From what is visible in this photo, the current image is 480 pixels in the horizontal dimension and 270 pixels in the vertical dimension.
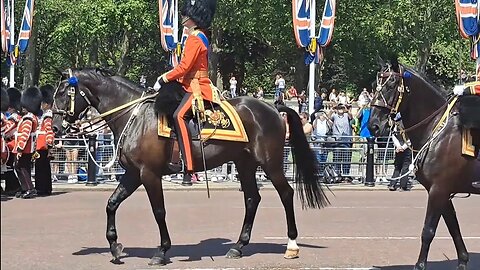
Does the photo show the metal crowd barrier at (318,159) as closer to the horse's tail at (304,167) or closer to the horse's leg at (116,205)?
the horse's tail at (304,167)

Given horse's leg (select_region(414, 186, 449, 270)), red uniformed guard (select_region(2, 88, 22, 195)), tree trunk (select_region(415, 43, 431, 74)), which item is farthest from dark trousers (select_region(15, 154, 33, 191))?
tree trunk (select_region(415, 43, 431, 74))

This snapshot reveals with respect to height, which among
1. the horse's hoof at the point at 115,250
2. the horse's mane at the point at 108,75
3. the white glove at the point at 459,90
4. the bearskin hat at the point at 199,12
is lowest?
the horse's hoof at the point at 115,250

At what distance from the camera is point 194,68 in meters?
9.29

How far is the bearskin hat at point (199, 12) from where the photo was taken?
933 centimetres

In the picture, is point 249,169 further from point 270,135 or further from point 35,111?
point 35,111

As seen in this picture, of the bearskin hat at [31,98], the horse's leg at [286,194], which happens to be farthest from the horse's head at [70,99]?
the bearskin hat at [31,98]

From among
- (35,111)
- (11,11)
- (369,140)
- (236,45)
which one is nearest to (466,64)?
(236,45)

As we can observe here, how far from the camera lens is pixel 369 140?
61.2ft

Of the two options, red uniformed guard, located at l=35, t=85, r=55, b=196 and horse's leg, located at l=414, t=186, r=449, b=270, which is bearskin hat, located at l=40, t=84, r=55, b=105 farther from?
horse's leg, located at l=414, t=186, r=449, b=270

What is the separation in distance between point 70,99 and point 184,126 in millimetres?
1458

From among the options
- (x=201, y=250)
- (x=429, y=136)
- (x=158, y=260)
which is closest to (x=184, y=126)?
(x=158, y=260)

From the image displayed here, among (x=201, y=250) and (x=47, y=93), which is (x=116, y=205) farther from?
(x=47, y=93)

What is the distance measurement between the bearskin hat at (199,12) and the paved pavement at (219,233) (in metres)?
2.76

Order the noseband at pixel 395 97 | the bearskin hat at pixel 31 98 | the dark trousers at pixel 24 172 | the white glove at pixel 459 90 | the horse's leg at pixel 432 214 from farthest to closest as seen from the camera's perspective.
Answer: the dark trousers at pixel 24 172 < the bearskin hat at pixel 31 98 < the noseband at pixel 395 97 < the white glove at pixel 459 90 < the horse's leg at pixel 432 214
